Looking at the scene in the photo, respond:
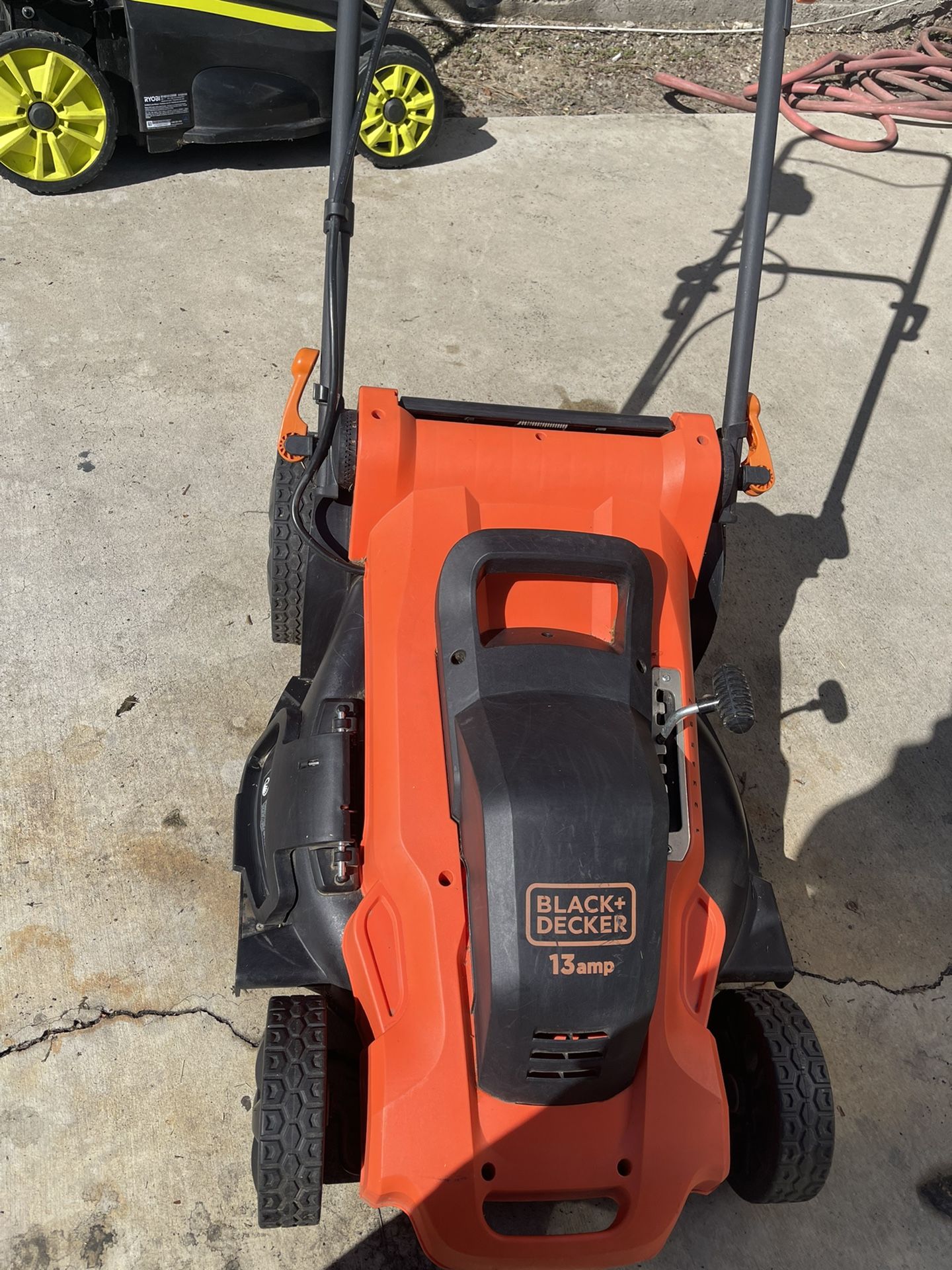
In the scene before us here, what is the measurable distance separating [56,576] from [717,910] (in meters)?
1.83

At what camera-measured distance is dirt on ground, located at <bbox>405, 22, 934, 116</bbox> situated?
4598 millimetres

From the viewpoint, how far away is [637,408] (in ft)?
11.0

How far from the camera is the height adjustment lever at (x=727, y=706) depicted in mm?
1575

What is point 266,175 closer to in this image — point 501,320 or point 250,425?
point 501,320

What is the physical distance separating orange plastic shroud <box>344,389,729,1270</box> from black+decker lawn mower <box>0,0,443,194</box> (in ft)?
6.73

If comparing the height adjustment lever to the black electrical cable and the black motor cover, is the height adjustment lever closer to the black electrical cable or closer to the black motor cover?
the black motor cover

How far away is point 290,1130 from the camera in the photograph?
1.56 m

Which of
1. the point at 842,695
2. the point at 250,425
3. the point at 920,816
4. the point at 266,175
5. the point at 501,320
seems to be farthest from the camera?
the point at 266,175

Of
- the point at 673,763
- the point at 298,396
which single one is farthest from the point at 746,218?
the point at 673,763

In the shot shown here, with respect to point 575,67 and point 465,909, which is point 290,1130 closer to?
point 465,909

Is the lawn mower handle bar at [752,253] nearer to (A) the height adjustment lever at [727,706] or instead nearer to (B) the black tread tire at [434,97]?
(A) the height adjustment lever at [727,706]

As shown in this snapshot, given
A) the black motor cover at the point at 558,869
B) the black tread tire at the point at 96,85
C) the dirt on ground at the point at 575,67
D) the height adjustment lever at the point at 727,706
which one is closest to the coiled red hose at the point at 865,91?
the dirt on ground at the point at 575,67

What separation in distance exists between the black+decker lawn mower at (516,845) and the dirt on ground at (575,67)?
9.42 ft

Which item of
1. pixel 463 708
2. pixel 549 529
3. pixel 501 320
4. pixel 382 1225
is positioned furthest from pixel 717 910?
pixel 501 320
